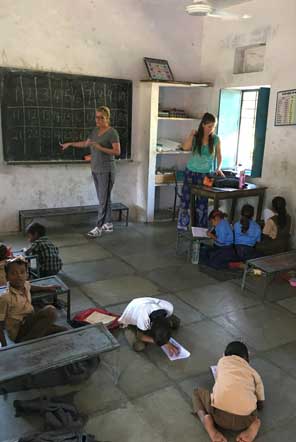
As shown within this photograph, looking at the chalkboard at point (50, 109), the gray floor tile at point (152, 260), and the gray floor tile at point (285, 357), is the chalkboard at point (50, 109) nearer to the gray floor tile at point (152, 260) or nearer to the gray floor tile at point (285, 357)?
the gray floor tile at point (152, 260)

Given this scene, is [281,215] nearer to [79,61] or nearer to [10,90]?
[79,61]

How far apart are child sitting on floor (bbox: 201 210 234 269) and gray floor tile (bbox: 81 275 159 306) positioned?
919mm

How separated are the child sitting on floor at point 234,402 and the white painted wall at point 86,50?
4.22 m

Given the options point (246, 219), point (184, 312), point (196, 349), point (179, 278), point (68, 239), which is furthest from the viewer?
point (68, 239)

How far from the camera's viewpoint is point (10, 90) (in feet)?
17.6

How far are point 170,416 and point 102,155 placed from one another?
3788mm

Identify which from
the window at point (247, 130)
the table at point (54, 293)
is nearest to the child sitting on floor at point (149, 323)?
the table at point (54, 293)

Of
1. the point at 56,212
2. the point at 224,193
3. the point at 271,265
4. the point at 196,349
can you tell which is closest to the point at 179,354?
the point at 196,349

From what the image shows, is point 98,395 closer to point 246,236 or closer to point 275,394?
point 275,394

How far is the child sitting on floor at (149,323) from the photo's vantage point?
304 centimetres

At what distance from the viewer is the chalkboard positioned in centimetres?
543

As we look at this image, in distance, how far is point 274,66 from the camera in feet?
18.1

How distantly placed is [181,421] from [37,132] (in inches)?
171

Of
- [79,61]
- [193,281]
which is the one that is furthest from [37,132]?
[193,281]
